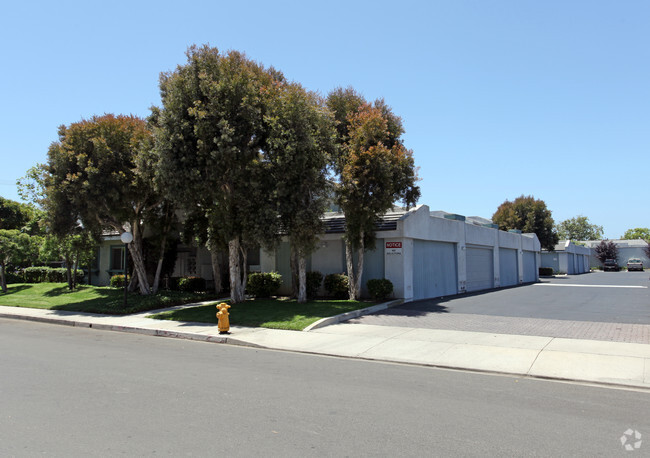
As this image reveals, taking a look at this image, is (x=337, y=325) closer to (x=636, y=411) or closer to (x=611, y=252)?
(x=636, y=411)

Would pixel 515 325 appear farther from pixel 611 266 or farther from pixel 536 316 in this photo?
pixel 611 266

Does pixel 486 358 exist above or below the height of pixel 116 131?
below

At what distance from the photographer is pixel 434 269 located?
2072cm

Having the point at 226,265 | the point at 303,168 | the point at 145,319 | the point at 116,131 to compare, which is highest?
the point at 116,131

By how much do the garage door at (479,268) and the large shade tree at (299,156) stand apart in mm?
11981

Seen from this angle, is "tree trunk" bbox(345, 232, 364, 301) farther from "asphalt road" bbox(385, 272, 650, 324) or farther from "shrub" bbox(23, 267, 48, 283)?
"shrub" bbox(23, 267, 48, 283)

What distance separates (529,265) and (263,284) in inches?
999

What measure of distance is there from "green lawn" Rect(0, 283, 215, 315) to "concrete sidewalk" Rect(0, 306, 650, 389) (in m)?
3.48

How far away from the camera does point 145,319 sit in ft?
49.6

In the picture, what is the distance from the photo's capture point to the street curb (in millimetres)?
12676

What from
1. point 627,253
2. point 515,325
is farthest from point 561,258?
point 515,325

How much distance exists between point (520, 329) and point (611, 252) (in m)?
70.6

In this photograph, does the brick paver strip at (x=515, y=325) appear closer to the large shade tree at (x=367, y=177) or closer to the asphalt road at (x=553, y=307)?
the asphalt road at (x=553, y=307)

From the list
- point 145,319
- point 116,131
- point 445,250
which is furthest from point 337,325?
point 116,131
